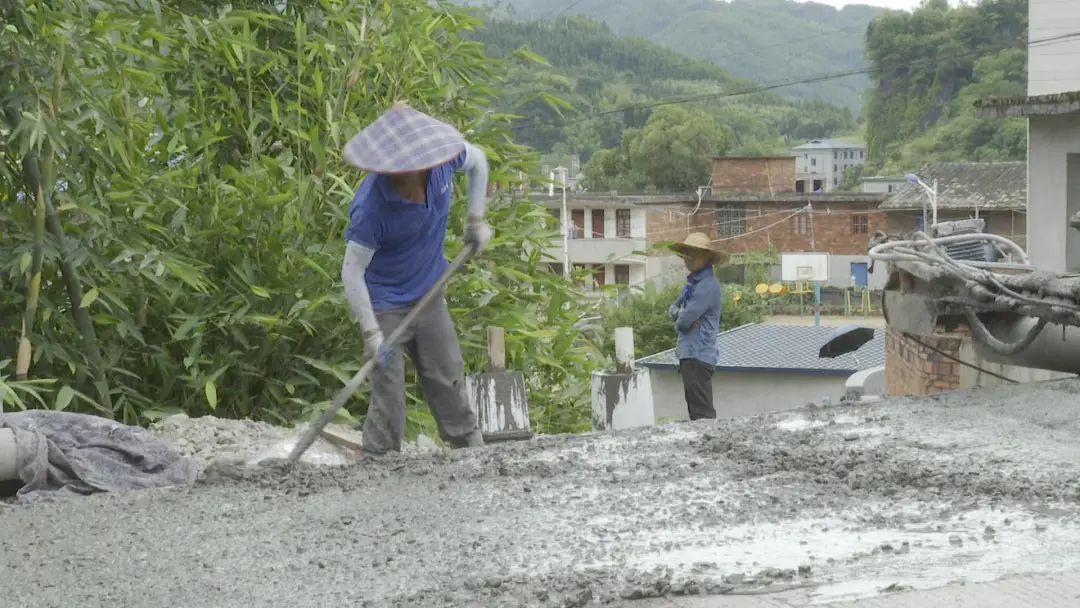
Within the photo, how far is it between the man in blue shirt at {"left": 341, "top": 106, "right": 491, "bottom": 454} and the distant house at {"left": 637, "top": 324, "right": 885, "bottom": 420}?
14.4m

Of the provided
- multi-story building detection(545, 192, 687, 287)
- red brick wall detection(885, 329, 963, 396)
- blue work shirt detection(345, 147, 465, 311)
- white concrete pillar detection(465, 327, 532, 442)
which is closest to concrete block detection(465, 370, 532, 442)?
white concrete pillar detection(465, 327, 532, 442)

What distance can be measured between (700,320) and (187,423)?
3.42m

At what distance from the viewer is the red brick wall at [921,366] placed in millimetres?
8523

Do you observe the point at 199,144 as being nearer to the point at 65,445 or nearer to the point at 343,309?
the point at 343,309

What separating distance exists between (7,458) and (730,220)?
46.3m

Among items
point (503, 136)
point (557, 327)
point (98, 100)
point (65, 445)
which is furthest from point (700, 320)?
point (65, 445)

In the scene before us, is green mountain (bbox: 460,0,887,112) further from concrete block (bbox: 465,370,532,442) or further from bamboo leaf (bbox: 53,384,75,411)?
bamboo leaf (bbox: 53,384,75,411)

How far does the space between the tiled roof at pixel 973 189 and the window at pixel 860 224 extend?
9617 millimetres

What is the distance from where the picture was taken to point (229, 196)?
7.13 metres

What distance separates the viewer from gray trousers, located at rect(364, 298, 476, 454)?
17.8ft

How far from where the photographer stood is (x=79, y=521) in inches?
163

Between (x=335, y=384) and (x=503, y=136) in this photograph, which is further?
(x=503, y=136)

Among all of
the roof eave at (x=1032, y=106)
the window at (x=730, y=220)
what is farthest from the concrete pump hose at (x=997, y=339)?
the window at (x=730, y=220)

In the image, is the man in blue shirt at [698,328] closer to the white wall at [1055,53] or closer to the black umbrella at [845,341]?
the black umbrella at [845,341]
